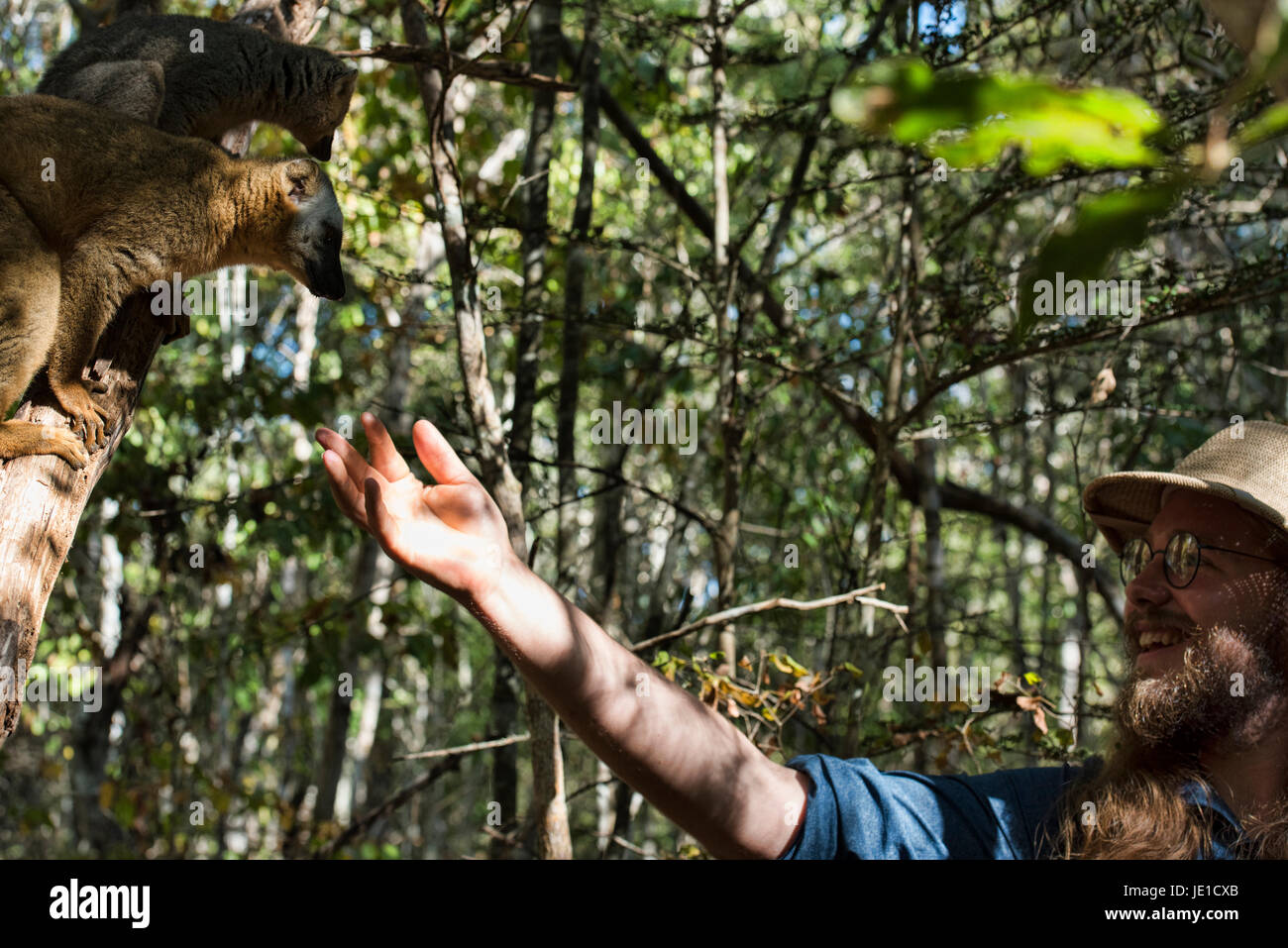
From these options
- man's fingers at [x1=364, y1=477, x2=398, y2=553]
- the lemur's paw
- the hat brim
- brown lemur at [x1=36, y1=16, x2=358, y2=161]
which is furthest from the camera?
brown lemur at [x1=36, y1=16, x2=358, y2=161]

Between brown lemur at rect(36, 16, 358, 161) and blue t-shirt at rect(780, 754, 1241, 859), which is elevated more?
brown lemur at rect(36, 16, 358, 161)

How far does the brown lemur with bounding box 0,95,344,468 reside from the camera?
3.03 metres

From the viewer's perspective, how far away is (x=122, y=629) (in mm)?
7895

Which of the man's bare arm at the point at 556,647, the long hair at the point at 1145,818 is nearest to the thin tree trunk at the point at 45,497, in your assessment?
the man's bare arm at the point at 556,647

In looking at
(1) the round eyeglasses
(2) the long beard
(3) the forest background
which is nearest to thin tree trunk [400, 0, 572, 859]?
(3) the forest background

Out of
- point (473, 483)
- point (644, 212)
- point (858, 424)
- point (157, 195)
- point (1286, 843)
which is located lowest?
point (1286, 843)

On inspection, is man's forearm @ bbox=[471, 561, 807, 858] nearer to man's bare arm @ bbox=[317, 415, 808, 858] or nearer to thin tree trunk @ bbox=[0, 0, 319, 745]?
man's bare arm @ bbox=[317, 415, 808, 858]

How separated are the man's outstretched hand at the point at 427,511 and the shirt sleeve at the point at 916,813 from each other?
1.08m

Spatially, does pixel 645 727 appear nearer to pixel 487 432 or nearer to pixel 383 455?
pixel 383 455

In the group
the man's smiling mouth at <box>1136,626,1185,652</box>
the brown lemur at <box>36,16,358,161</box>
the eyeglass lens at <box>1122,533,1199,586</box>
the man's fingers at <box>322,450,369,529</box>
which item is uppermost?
the brown lemur at <box>36,16,358,161</box>

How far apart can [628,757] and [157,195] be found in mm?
2797

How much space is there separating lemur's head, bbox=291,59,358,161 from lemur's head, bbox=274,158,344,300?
40 cm
